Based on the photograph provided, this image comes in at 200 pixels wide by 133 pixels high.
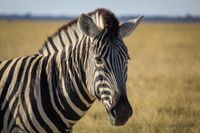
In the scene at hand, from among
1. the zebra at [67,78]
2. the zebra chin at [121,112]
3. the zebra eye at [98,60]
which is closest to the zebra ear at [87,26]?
the zebra at [67,78]

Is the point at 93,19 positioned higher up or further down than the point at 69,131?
higher up

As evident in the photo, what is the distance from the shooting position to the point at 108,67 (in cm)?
381

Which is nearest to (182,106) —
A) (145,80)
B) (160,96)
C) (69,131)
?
(160,96)

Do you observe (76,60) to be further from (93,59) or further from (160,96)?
(160,96)

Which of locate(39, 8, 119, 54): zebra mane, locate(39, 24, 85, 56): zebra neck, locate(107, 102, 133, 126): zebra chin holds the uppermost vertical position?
locate(39, 8, 119, 54): zebra mane

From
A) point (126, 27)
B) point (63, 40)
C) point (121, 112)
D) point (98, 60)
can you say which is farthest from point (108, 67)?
point (63, 40)

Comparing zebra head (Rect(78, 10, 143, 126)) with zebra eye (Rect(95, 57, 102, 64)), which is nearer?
zebra head (Rect(78, 10, 143, 126))

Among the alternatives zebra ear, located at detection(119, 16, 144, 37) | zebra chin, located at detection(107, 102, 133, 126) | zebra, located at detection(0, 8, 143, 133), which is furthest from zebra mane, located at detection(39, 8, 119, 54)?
zebra chin, located at detection(107, 102, 133, 126)

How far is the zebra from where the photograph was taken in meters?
3.88

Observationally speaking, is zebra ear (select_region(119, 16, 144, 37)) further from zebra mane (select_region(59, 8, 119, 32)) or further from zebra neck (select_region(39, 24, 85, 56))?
zebra neck (select_region(39, 24, 85, 56))

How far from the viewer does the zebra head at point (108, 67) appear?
12.2 ft

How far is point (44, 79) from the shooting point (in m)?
4.23

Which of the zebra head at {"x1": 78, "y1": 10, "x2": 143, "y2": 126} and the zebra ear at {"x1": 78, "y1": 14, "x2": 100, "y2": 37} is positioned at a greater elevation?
the zebra ear at {"x1": 78, "y1": 14, "x2": 100, "y2": 37}

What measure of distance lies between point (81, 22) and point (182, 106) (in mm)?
5805
